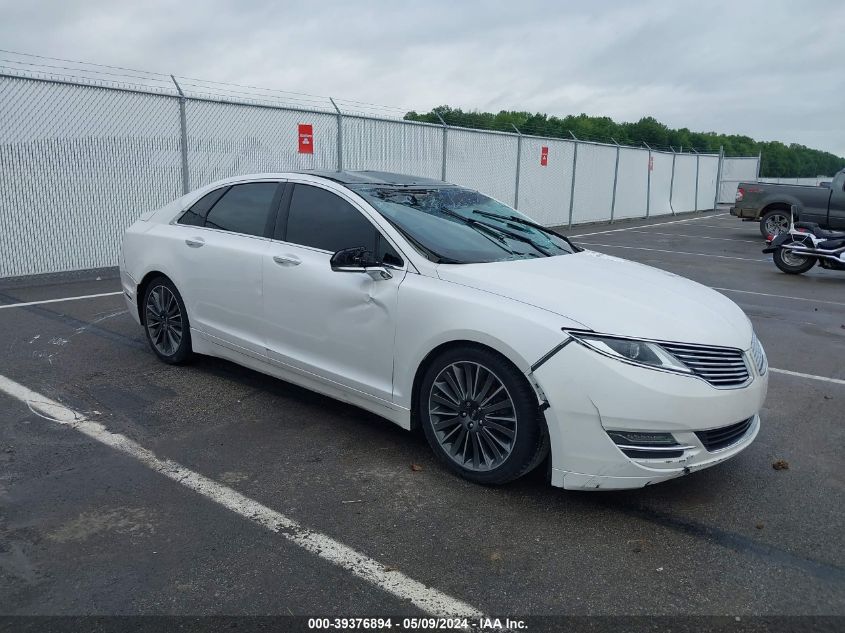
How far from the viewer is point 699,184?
3244 centimetres

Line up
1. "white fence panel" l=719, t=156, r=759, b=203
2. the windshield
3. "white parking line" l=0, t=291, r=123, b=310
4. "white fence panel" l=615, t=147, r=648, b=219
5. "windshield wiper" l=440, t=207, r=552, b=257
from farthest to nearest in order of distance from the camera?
1. "white fence panel" l=719, t=156, r=759, b=203
2. "white fence panel" l=615, t=147, r=648, b=219
3. "white parking line" l=0, t=291, r=123, b=310
4. "windshield wiper" l=440, t=207, r=552, b=257
5. the windshield

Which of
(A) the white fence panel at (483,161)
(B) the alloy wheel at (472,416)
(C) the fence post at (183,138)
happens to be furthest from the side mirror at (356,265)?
(A) the white fence panel at (483,161)

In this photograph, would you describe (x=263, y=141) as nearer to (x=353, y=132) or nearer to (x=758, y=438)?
(x=353, y=132)

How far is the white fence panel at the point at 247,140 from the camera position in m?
12.1

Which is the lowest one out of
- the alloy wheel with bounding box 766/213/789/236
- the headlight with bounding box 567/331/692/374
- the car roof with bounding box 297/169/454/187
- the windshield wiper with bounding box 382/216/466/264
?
the alloy wheel with bounding box 766/213/789/236

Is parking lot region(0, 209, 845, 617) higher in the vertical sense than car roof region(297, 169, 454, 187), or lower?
lower

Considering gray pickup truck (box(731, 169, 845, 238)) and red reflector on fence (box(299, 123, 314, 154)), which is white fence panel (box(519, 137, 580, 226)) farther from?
red reflector on fence (box(299, 123, 314, 154))

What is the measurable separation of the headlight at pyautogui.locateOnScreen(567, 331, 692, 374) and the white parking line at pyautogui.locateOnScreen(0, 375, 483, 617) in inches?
51.2

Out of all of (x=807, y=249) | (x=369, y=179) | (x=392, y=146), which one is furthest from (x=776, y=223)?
(x=369, y=179)

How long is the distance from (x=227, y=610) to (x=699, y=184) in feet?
109

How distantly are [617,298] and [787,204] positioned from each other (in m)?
16.6

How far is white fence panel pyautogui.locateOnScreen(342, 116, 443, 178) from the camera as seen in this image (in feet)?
47.5

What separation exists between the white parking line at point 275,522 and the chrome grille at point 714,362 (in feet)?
5.06

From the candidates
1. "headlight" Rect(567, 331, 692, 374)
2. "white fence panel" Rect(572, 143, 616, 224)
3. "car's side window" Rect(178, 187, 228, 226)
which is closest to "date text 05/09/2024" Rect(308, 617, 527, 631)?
"headlight" Rect(567, 331, 692, 374)
